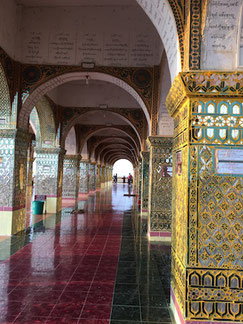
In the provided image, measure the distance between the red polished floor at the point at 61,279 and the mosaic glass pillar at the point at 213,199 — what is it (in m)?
1.10

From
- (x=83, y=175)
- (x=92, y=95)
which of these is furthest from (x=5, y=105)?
(x=83, y=175)

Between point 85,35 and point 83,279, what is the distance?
16.9ft

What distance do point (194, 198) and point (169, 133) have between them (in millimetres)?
4263

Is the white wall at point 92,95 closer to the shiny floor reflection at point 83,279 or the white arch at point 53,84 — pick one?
the white arch at point 53,84

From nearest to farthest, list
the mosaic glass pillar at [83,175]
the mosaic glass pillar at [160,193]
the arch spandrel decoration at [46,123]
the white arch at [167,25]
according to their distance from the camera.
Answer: the white arch at [167,25] < the mosaic glass pillar at [160,193] < the arch spandrel decoration at [46,123] < the mosaic glass pillar at [83,175]

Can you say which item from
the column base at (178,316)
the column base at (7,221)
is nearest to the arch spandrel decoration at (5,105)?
the column base at (7,221)

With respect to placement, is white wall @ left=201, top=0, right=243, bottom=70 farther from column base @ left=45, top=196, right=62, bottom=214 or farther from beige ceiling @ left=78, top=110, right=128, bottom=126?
beige ceiling @ left=78, top=110, right=128, bottom=126

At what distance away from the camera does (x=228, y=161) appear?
2484 millimetres

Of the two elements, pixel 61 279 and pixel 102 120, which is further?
pixel 102 120

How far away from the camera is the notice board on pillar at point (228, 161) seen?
2.47m

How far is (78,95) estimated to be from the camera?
31.9 ft

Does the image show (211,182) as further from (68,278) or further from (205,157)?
(68,278)

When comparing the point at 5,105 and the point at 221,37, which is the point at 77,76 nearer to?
the point at 5,105

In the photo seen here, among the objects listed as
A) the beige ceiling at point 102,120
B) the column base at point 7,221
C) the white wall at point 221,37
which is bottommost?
the column base at point 7,221
